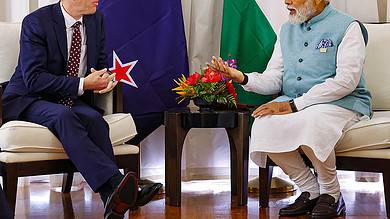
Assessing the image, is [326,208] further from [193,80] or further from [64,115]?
[64,115]

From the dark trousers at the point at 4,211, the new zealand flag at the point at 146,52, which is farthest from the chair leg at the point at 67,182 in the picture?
the dark trousers at the point at 4,211

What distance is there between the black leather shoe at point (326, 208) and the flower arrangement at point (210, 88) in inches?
Result: 26.7

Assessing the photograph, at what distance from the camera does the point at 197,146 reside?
4.58m

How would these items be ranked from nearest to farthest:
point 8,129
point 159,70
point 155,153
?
point 8,129 < point 159,70 < point 155,153

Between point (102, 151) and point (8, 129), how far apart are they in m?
0.39

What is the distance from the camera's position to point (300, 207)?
347 centimetres

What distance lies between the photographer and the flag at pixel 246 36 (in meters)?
4.21

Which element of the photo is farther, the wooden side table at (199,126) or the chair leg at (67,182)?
the chair leg at (67,182)

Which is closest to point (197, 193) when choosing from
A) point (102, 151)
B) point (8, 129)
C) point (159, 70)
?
point (159, 70)

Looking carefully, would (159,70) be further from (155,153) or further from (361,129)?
(361,129)

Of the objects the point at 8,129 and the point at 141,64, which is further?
the point at 141,64

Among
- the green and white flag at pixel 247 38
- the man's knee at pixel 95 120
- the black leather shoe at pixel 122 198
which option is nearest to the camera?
the black leather shoe at pixel 122 198

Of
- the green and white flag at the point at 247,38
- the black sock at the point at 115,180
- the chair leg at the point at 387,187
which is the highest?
the green and white flag at the point at 247,38

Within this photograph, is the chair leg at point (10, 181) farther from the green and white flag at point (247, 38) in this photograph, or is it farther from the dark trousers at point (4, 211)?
the green and white flag at point (247, 38)
